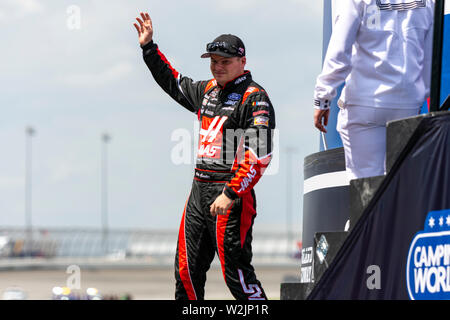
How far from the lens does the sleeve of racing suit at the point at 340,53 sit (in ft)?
14.3

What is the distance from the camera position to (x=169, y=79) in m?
5.68

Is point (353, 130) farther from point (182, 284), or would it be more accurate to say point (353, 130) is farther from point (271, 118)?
point (182, 284)

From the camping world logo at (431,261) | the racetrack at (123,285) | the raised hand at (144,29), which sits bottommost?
the racetrack at (123,285)

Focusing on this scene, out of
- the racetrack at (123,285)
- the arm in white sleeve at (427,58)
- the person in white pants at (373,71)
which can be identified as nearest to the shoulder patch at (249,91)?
the person in white pants at (373,71)

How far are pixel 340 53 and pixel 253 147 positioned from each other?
965 millimetres

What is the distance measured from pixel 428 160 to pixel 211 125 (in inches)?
74.0

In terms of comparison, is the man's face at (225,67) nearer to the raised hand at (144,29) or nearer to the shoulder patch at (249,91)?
the shoulder patch at (249,91)

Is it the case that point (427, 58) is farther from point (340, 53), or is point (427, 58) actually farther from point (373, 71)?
point (340, 53)

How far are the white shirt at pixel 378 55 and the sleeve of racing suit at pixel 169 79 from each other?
54.4 inches

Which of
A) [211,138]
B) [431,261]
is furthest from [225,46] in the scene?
[431,261]
